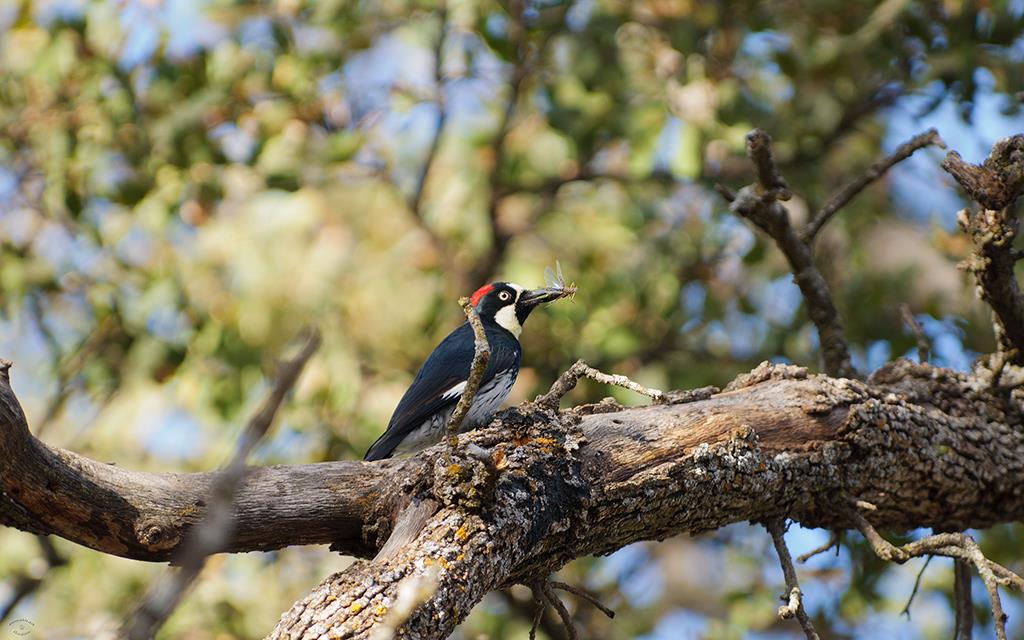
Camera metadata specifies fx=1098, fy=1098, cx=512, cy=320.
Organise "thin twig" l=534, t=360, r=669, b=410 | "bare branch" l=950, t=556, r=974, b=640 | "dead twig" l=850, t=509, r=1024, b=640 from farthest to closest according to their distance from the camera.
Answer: "bare branch" l=950, t=556, r=974, b=640, "thin twig" l=534, t=360, r=669, b=410, "dead twig" l=850, t=509, r=1024, b=640

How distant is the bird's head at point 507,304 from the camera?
511 cm

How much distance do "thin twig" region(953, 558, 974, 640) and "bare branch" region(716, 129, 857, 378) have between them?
74cm

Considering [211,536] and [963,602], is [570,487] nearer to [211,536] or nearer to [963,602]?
[963,602]

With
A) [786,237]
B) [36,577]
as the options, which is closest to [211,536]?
[786,237]

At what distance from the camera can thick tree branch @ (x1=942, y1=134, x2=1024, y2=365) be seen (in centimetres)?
308

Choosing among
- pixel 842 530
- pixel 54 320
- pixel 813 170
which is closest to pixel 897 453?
pixel 842 530

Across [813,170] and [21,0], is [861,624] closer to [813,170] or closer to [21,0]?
[813,170]

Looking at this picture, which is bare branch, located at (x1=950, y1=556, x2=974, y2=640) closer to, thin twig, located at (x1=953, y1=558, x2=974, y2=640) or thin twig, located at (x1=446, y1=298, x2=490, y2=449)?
thin twig, located at (x1=953, y1=558, x2=974, y2=640)

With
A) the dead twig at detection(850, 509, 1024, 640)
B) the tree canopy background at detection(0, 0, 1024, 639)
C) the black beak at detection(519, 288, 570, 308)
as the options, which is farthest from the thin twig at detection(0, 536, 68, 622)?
the dead twig at detection(850, 509, 1024, 640)

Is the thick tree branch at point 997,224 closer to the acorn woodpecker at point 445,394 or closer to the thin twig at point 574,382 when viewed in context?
the thin twig at point 574,382

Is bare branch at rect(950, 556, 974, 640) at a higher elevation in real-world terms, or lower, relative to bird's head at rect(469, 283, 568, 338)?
lower

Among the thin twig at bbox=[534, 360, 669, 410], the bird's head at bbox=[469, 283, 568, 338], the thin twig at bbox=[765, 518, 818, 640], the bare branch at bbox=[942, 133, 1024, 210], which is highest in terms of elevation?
the bare branch at bbox=[942, 133, 1024, 210]

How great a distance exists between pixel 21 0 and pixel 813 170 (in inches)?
177

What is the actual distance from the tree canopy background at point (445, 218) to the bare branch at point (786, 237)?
3.50 ft
